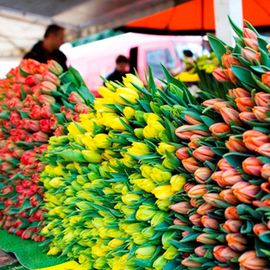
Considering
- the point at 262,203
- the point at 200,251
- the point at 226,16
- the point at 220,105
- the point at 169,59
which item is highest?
the point at 226,16

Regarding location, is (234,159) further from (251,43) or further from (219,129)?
(251,43)

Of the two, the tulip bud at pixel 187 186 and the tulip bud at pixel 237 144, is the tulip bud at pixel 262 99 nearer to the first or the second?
the tulip bud at pixel 237 144

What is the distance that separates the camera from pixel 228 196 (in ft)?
4.81

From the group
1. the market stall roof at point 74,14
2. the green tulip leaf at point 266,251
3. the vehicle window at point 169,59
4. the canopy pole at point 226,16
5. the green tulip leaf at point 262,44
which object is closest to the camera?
the green tulip leaf at point 266,251

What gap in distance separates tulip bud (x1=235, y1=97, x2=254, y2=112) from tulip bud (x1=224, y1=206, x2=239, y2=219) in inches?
11.4

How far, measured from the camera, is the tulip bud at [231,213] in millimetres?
1453

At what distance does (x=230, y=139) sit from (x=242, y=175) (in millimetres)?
114

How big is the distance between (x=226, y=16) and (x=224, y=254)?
78.5 inches

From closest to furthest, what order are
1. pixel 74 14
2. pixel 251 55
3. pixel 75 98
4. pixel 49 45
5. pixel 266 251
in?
1. pixel 266 251
2. pixel 251 55
3. pixel 75 98
4. pixel 49 45
5. pixel 74 14

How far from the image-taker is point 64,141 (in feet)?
8.61

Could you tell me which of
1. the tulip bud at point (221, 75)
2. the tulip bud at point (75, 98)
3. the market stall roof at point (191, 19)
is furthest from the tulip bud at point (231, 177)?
the market stall roof at point (191, 19)

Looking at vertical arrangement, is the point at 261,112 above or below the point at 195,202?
above

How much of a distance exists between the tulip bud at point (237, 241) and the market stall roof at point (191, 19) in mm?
5339

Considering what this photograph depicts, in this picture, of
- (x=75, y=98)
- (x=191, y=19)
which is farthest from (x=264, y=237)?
(x=191, y=19)
